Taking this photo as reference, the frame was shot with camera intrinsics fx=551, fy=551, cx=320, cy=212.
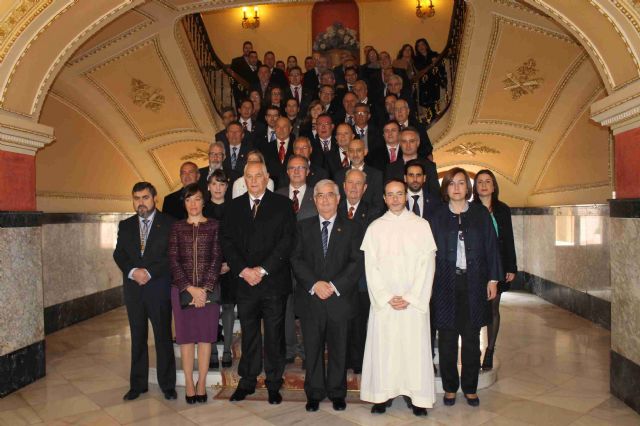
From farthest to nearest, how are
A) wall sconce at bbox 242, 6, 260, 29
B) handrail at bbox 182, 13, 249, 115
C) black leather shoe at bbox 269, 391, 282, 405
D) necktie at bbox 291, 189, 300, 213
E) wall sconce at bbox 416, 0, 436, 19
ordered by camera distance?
1. wall sconce at bbox 242, 6, 260, 29
2. wall sconce at bbox 416, 0, 436, 19
3. handrail at bbox 182, 13, 249, 115
4. necktie at bbox 291, 189, 300, 213
5. black leather shoe at bbox 269, 391, 282, 405

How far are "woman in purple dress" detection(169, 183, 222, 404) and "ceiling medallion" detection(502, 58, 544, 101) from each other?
17.5 feet

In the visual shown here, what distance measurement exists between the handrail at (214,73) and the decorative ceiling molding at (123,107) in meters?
0.49

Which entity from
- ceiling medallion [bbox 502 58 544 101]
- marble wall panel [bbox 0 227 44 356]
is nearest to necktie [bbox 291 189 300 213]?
marble wall panel [bbox 0 227 44 356]

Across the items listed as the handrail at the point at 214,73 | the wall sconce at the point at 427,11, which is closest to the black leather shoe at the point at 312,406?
the handrail at the point at 214,73

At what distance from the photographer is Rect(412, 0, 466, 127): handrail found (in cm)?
888

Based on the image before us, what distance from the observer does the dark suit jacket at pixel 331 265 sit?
3.99 meters

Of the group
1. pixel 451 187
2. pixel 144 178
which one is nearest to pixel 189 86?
pixel 144 178

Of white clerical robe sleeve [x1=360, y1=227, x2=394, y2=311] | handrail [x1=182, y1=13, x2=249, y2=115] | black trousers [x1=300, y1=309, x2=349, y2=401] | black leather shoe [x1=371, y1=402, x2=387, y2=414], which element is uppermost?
handrail [x1=182, y1=13, x2=249, y2=115]

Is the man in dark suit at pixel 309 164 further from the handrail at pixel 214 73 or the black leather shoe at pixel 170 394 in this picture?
the handrail at pixel 214 73

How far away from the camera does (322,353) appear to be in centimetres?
407

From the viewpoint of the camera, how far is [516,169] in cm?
987

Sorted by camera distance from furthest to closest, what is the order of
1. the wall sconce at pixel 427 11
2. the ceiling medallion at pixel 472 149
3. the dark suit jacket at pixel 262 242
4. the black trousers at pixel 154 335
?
the wall sconce at pixel 427 11 → the ceiling medallion at pixel 472 149 → the black trousers at pixel 154 335 → the dark suit jacket at pixel 262 242

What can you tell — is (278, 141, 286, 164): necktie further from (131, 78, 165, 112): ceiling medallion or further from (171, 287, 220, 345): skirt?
(131, 78, 165, 112): ceiling medallion

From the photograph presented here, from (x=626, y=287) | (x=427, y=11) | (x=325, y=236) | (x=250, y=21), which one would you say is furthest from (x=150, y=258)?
(x=427, y=11)
